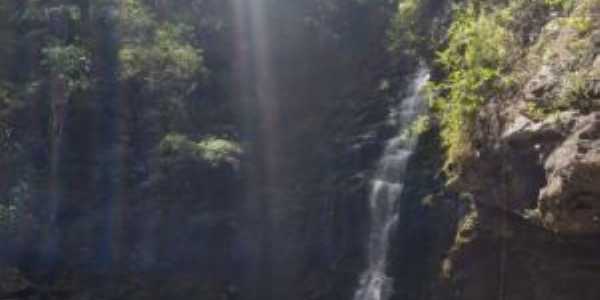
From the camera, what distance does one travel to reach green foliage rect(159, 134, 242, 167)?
1678cm

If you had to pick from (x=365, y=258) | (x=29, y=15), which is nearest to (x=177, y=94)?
(x=29, y=15)

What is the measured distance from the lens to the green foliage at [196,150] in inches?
661

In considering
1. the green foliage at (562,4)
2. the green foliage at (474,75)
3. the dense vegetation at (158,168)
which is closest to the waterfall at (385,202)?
the dense vegetation at (158,168)

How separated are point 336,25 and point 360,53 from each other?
1345mm

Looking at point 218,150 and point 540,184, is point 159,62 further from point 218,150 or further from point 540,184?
point 540,184

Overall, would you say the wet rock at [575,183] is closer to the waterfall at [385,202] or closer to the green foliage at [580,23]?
the green foliage at [580,23]

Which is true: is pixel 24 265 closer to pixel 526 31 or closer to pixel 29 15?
pixel 29 15

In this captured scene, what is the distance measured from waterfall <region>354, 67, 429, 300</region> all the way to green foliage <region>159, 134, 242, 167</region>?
3840mm

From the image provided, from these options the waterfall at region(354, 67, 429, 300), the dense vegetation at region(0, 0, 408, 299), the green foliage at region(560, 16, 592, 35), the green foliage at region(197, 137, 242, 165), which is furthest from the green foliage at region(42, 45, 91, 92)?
the green foliage at region(560, 16, 592, 35)

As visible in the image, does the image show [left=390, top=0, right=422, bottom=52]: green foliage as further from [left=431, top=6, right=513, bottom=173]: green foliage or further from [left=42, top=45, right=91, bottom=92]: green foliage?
[left=42, top=45, right=91, bottom=92]: green foliage

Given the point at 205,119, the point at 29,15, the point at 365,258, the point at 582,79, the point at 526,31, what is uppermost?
the point at 29,15

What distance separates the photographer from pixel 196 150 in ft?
55.4

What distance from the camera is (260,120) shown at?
777 inches

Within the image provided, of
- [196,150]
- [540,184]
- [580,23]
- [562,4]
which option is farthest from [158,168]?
[580,23]
